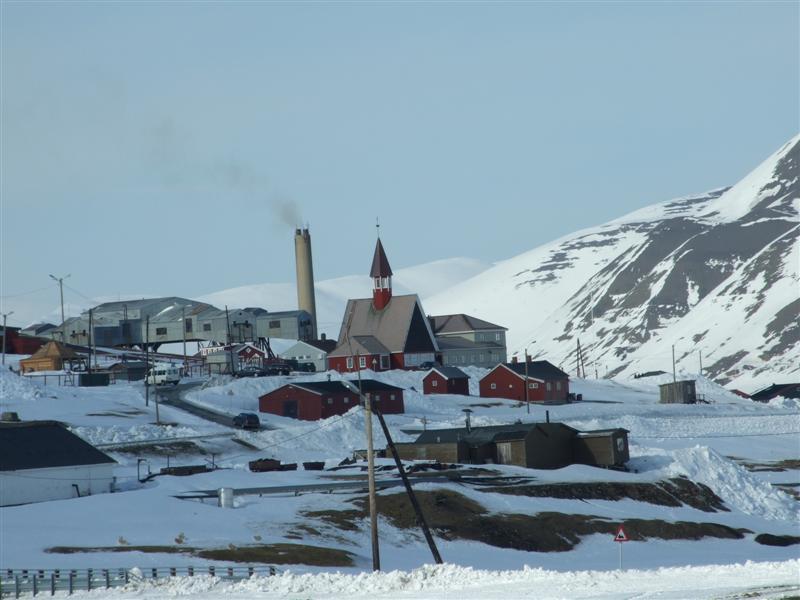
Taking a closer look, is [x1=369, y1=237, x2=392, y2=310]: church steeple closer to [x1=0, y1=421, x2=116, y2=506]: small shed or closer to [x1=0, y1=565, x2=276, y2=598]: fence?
[x1=0, y1=421, x2=116, y2=506]: small shed

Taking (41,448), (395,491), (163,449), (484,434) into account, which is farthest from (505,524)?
(163,449)

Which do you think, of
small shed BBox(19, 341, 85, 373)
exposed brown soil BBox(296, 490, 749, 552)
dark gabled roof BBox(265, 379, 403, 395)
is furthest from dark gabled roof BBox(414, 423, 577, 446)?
small shed BBox(19, 341, 85, 373)

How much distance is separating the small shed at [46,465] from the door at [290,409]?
133 feet

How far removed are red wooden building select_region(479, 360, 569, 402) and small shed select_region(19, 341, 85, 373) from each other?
130 ft

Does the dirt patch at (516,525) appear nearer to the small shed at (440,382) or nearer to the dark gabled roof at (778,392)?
the small shed at (440,382)

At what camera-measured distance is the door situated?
11169 centimetres

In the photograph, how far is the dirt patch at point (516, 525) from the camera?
6291 cm

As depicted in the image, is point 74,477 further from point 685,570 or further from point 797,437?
point 797,437

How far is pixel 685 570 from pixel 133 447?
5226 cm

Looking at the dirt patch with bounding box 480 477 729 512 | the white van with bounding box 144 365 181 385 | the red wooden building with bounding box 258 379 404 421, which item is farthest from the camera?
the white van with bounding box 144 365 181 385

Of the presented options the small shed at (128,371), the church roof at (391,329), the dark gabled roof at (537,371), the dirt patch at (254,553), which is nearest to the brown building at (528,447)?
the dirt patch at (254,553)

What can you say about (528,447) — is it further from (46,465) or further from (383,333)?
(383,333)

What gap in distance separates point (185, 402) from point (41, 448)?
44074mm

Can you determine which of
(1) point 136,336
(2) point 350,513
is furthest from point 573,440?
(1) point 136,336
